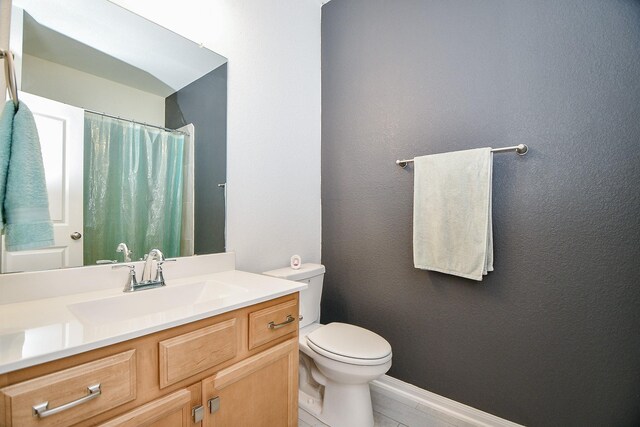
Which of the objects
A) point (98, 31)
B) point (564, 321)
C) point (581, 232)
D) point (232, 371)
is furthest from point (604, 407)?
point (98, 31)

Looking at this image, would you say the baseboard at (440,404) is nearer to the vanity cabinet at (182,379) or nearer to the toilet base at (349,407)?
the toilet base at (349,407)

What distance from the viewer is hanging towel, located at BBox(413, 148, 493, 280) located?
136 cm

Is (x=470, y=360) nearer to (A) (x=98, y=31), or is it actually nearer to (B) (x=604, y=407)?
(B) (x=604, y=407)

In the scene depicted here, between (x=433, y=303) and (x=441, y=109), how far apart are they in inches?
41.9

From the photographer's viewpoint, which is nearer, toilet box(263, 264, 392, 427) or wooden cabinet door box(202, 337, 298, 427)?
wooden cabinet door box(202, 337, 298, 427)

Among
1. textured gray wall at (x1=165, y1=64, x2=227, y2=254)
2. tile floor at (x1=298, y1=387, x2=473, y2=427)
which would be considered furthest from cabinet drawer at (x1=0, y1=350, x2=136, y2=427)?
tile floor at (x1=298, y1=387, x2=473, y2=427)

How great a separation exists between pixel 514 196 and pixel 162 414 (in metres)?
1.59

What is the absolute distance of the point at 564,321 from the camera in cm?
124

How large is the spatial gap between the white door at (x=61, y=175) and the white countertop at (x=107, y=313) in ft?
0.47

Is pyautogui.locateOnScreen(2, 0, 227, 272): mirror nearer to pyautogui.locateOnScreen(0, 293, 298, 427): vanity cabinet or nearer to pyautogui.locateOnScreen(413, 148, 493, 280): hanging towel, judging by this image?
pyautogui.locateOnScreen(0, 293, 298, 427): vanity cabinet

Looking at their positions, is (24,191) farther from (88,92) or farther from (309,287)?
(309,287)

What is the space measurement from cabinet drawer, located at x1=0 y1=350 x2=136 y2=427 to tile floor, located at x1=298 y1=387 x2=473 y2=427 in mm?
1156

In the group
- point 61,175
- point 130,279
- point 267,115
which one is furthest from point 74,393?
point 267,115

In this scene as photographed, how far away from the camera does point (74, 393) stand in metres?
0.64
